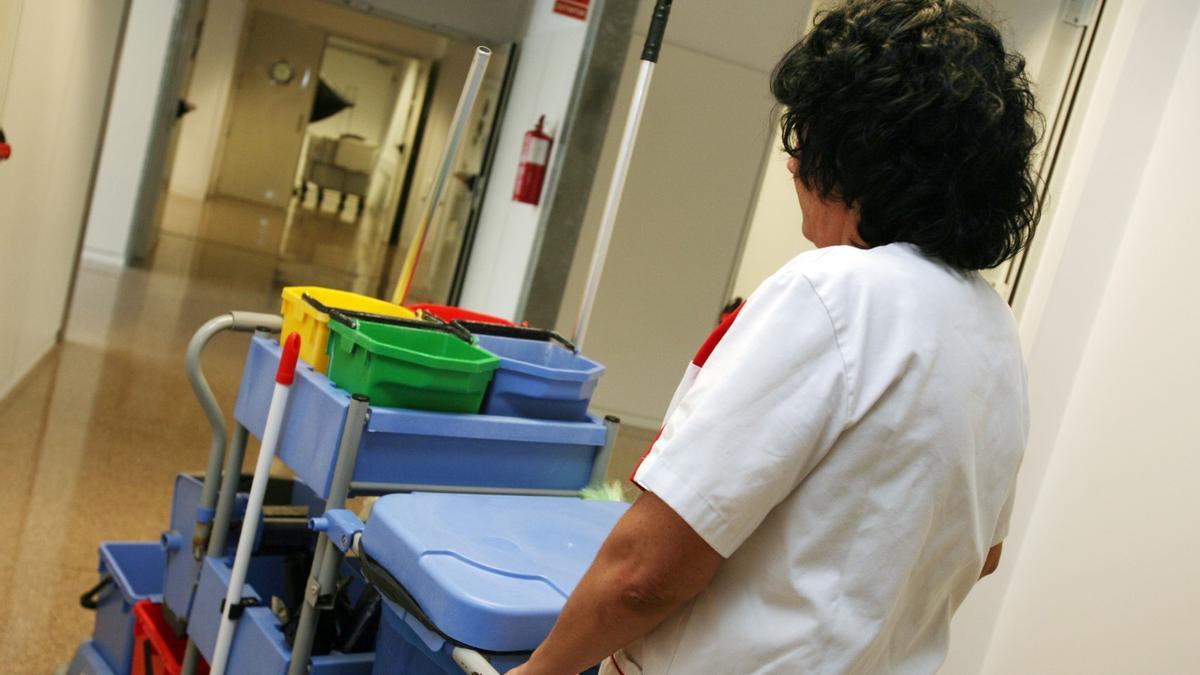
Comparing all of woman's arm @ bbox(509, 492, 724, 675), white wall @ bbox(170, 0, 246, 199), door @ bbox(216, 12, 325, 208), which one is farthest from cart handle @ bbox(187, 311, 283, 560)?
door @ bbox(216, 12, 325, 208)

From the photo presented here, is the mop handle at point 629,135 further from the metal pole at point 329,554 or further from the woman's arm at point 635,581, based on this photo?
the woman's arm at point 635,581

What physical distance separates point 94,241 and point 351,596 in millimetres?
5789

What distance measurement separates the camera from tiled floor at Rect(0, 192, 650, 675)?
269 centimetres

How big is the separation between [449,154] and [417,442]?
26.0 inches

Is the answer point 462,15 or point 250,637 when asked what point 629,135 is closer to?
point 250,637

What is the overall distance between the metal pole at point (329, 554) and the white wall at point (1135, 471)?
1.73 meters

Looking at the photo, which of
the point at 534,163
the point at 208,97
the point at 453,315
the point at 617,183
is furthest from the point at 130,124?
the point at 617,183

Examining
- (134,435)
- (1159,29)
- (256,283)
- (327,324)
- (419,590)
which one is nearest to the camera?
(419,590)

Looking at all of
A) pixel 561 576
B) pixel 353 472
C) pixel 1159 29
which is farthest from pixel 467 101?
pixel 1159 29

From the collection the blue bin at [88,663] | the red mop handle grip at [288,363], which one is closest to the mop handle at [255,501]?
the red mop handle grip at [288,363]

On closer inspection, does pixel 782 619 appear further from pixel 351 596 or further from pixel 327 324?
pixel 351 596

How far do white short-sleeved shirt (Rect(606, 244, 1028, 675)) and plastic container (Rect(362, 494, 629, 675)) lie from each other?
0.97 ft

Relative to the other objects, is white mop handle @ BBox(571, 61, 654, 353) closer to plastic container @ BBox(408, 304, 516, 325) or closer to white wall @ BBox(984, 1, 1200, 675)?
plastic container @ BBox(408, 304, 516, 325)

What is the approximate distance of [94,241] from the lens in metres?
7.21
